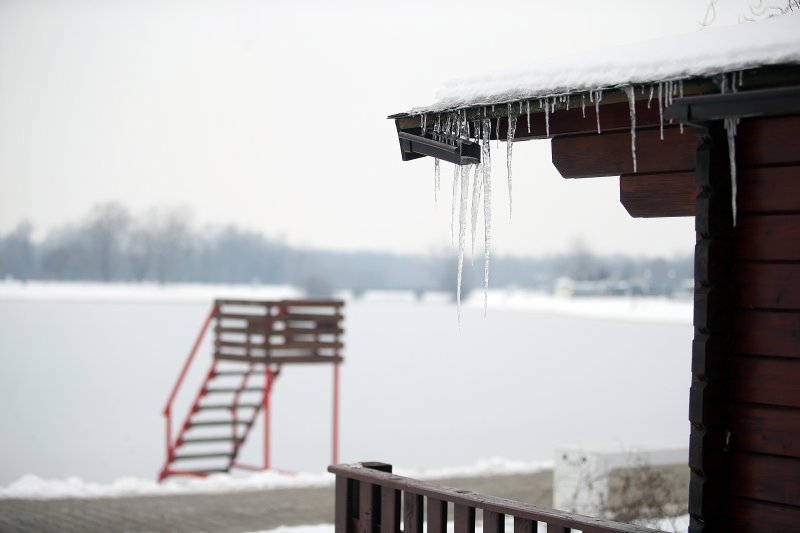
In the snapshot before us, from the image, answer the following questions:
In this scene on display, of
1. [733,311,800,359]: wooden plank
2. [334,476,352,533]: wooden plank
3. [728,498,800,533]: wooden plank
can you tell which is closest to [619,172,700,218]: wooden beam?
[733,311,800,359]: wooden plank

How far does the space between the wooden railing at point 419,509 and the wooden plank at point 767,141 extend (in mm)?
1727

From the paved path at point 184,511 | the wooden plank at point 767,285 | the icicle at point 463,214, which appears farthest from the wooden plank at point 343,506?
the paved path at point 184,511

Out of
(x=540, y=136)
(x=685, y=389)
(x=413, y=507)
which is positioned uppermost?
(x=540, y=136)

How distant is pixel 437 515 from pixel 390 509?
36 cm

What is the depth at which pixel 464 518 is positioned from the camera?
510cm

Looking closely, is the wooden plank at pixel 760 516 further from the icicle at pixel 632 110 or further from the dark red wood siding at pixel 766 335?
the icicle at pixel 632 110

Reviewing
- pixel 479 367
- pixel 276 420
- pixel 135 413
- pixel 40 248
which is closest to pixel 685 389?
pixel 479 367

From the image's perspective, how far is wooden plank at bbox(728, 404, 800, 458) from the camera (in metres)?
4.09

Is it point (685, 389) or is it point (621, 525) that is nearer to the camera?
point (621, 525)

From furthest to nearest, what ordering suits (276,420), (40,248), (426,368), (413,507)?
(40,248)
(426,368)
(276,420)
(413,507)

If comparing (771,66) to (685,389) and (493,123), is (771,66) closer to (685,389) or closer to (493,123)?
(493,123)

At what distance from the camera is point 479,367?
38.8 m

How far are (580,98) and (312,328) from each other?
9.75 m

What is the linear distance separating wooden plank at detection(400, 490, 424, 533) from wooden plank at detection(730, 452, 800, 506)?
179 centimetres
